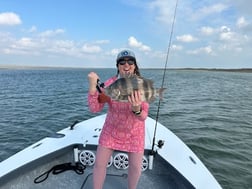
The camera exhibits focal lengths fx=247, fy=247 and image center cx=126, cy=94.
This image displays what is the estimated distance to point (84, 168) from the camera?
13.2 feet

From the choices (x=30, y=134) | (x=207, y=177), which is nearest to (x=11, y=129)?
(x=30, y=134)

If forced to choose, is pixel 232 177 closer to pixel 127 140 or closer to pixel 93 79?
pixel 127 140

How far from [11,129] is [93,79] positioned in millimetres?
8691

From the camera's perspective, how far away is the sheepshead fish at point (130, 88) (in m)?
2.21

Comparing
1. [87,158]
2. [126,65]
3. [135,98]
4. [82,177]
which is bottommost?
[82,177]

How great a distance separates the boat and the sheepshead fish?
1.57 m

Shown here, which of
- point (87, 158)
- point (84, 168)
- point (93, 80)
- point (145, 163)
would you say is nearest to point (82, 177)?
point (84, 168)

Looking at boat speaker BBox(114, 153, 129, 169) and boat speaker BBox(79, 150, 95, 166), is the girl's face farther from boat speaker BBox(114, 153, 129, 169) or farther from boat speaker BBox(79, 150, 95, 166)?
boat speaker BBox(79, 150, 95, 166)

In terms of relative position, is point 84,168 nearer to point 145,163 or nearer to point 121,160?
point 121,160

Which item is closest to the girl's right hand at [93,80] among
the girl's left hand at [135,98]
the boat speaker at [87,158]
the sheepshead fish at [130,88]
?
the sheepshead fish at [130,88]

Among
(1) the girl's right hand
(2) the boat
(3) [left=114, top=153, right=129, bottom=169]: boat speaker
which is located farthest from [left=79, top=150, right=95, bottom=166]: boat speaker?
(1) the girl's right hand

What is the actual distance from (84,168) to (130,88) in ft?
7.61

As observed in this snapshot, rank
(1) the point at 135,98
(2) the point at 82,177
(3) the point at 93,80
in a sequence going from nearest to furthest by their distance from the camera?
(1) the point at 135,98, (3) the point at 93,80, (2) the point at 82,177

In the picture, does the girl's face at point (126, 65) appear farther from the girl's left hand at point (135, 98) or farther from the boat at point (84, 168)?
the boat at point (84, 168)
